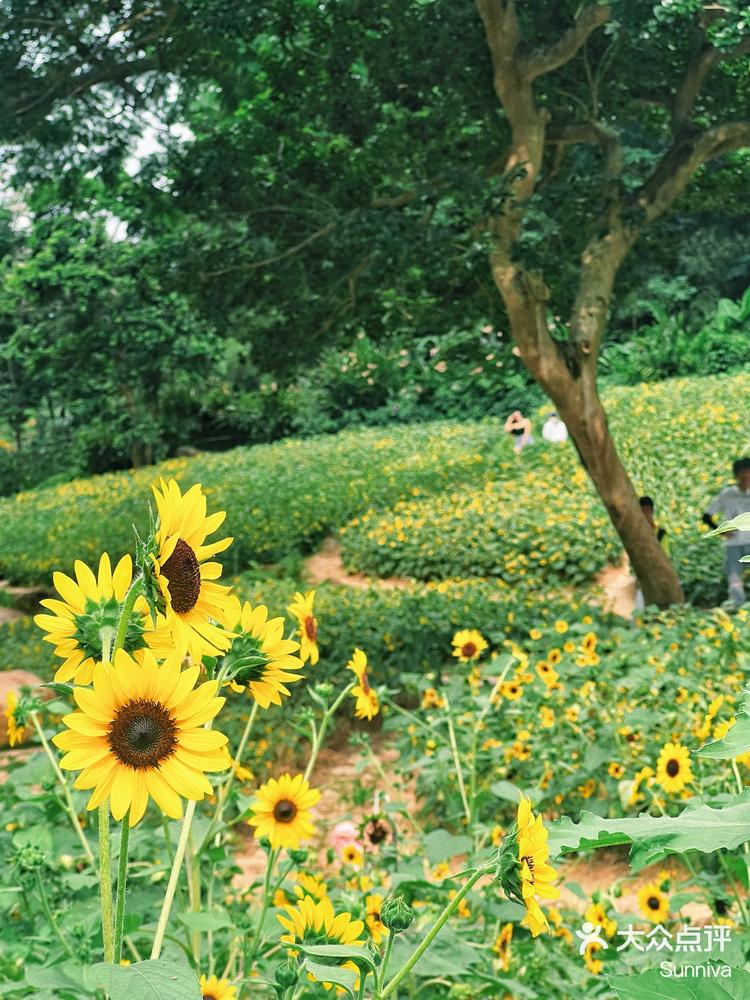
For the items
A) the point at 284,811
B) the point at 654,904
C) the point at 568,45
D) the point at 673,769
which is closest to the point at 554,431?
the point at 568,45

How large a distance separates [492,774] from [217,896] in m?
1.68

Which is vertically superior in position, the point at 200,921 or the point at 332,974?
the point at 332,974

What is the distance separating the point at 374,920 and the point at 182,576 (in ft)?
3.00

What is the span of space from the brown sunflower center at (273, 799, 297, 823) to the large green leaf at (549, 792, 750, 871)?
67 centimetres

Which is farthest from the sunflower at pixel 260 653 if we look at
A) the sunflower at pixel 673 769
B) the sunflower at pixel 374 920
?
the sunflower at pixel 673 769

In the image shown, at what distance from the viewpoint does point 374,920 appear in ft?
5.11

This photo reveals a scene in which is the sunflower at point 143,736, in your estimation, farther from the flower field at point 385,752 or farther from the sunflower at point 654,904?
the sunflower at point 654,904

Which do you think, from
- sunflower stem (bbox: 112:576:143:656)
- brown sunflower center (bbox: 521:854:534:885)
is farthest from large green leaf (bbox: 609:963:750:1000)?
sunflower stem (bbox: 112:576:143:656)

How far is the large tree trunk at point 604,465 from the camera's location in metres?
5.76

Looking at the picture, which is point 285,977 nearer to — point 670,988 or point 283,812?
point 670,988

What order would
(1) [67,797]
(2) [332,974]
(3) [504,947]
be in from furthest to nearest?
(3) [504,947]
(1) [67,797]
(2) [332,974]

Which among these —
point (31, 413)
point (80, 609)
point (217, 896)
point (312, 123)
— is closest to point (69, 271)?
point (31, 413)

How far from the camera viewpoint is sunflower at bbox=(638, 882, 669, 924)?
6.49ft

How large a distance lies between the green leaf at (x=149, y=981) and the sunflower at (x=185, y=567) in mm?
221
